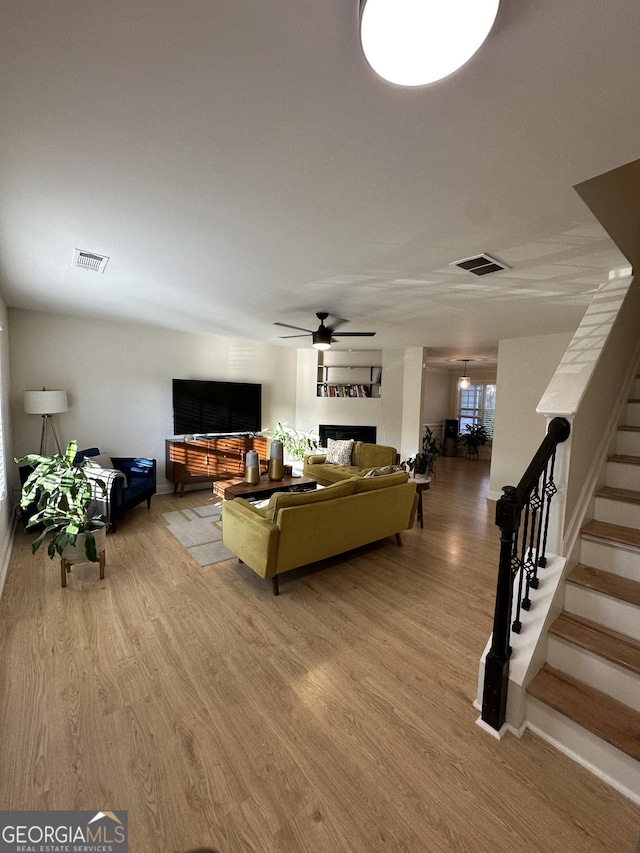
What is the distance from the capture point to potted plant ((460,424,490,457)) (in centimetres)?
909

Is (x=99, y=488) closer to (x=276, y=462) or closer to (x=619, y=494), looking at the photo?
(x=276, y=462)

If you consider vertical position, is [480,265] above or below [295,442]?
above

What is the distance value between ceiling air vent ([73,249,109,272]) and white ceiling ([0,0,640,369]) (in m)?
0.10

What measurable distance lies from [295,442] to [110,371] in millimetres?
3219

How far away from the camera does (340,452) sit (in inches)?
229

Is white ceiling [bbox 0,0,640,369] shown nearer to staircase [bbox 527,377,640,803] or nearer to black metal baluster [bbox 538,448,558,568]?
black metal baluster [bbox 538,448,558,568]

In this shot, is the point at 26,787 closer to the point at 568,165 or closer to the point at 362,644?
the point at 362,644

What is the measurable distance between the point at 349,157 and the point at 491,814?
266 centimetres

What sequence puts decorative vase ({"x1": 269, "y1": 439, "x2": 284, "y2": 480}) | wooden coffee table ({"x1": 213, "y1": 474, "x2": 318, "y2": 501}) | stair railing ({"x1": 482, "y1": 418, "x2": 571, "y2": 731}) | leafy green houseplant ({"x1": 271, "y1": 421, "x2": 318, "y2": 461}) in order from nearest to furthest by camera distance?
stair railing ({"x1": 482, "y1": 418, "x2": 571, "y2": 731})
wooden coffee table ({"x1": 213, "y1": 474, "x2": 318, "y2": 501})
decorative vase ({"x1": 269, "y1": 439, "x2": 284, "y2": 480})
leafy green houseplant ({"x1": 271, "y1": 421, "x2": 318, "y2": 461})

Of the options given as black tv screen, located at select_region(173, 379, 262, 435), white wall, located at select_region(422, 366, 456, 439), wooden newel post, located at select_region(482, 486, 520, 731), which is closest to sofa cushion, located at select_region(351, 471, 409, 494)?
wooden newel post, located at select_region(482, 486, 520, 731)

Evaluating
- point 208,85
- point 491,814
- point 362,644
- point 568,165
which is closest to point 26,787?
point 362,644

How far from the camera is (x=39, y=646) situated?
2143 mm

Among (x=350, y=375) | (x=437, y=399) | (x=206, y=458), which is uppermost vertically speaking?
(x=350, y=375)

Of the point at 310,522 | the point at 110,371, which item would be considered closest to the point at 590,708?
the point at 310,522
